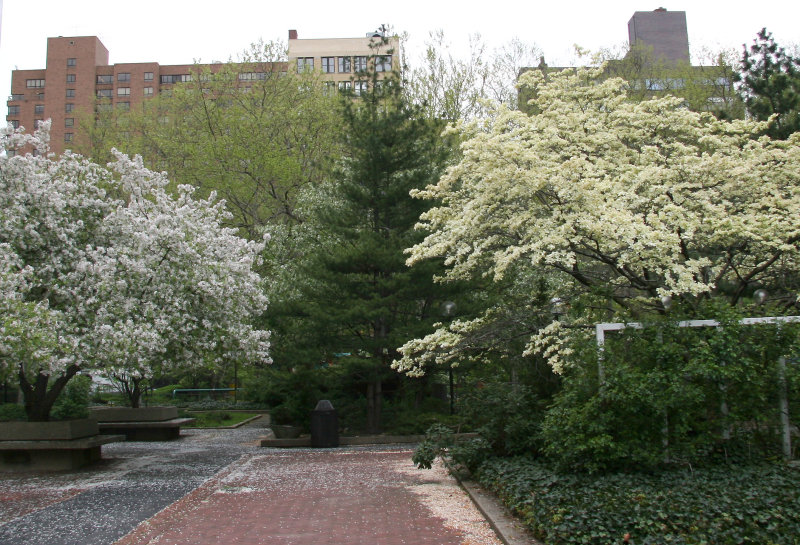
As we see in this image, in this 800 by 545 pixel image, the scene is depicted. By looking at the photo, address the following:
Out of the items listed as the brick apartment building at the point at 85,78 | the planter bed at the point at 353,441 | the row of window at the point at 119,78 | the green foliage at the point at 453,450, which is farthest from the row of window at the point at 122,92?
the green foliage at the point at 453,450

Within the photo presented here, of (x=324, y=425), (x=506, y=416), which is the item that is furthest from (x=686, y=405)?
(x=324, y=425)

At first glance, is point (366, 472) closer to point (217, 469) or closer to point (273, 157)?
point (217, 469)

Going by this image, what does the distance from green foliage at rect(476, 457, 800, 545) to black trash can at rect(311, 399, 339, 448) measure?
9.13 meters

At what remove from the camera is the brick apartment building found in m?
74.0

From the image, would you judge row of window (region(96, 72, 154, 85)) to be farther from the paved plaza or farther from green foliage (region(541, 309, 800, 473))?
green foliage (region(541, 309, 800, 473))

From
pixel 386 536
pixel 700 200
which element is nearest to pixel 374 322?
pixel 700 200

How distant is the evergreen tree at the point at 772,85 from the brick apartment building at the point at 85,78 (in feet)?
197

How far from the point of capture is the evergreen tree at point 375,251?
16.8m

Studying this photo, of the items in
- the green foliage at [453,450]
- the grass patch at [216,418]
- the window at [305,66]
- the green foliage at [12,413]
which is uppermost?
the window at [305,66]

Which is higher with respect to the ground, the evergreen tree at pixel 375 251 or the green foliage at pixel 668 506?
the evergreen tree at pixel 375 251

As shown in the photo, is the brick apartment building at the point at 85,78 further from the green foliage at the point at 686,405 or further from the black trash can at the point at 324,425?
the green foliage at the point at 686,405

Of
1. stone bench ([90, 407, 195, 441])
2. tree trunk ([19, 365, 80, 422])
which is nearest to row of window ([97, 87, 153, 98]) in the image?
stone bench ([90, 407, 195, 441])

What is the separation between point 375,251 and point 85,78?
7633 cm

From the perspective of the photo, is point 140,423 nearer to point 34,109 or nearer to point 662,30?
point 662,30
